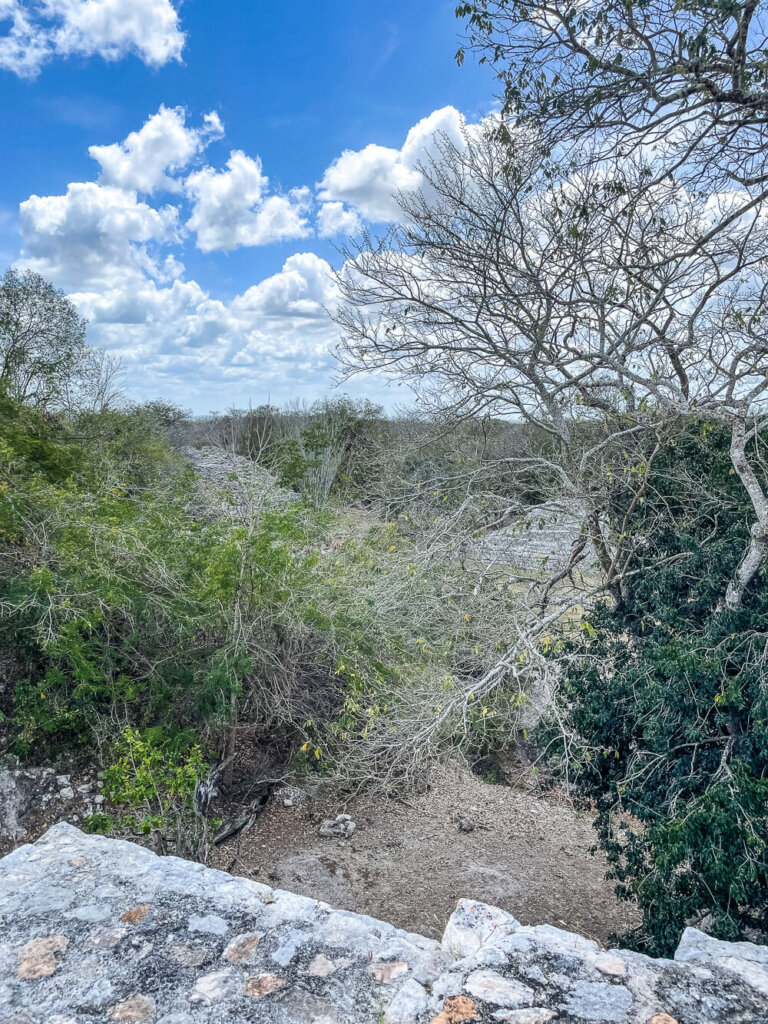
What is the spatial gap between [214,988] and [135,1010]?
22 cm

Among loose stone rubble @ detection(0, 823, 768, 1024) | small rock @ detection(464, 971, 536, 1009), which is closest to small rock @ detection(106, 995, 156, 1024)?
loose stone rubble @ detection(0, 823, 768, 1024)

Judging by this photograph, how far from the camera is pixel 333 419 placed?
1792cm

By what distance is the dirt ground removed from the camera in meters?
4.99

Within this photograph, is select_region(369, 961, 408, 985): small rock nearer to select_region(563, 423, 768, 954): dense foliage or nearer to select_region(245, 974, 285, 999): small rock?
select_region(245, 974, 285, 999): small rock

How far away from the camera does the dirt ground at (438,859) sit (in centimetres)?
499

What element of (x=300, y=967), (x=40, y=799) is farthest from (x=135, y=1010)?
(x=40, y=799)

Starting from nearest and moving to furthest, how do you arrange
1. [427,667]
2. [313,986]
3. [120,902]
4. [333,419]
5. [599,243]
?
[313,986] < [120,902] < [599,243] < [427,667] < [333,419]

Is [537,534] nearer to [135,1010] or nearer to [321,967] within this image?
[321,967]

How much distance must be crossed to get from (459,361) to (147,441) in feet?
33.7

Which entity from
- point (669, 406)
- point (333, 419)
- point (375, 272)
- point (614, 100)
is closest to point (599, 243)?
point (614, 100)

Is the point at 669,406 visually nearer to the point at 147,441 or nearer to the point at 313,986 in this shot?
the point at 313,986

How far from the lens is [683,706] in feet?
12.4

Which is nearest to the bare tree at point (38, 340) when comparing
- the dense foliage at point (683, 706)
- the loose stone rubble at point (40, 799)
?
the loose stone rubble at point (40, 799)

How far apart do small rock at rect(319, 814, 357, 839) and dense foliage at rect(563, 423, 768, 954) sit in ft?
8.41
